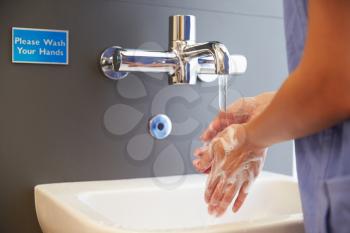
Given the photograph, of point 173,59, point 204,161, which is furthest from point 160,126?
point 204,161

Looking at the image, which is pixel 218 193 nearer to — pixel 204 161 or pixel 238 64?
pixel 204 161

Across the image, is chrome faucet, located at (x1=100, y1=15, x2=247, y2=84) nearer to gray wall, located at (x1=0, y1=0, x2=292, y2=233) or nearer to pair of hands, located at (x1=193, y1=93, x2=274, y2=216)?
gray wall, located at (x1=0, y1=0, x2=292, y2=233)

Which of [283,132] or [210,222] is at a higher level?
[283,132]

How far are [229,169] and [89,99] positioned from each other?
1.10ft

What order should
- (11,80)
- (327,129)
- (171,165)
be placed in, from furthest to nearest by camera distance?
(171,165)
(11,80)
(327,129)

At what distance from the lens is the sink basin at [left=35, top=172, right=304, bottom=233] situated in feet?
2.40

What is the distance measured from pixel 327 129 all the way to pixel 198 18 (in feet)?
1.67

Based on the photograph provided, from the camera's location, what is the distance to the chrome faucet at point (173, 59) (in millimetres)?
811

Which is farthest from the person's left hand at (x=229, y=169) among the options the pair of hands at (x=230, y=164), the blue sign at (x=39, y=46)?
the blue sign at (x=39, y=46)

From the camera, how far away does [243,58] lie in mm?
972

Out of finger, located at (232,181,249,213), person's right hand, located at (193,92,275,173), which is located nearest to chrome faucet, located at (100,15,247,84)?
person's right hand, located at (193,92,275,173)

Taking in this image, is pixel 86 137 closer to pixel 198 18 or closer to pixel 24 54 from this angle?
pixel 24 54

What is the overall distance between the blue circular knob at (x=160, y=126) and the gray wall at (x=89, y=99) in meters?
0.01

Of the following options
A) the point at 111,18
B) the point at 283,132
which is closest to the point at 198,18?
the point at 111,18
